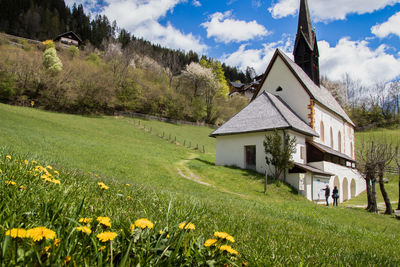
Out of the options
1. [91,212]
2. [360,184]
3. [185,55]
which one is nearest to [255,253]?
[91,212]

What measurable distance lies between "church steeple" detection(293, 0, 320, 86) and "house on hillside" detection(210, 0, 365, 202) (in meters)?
0.15

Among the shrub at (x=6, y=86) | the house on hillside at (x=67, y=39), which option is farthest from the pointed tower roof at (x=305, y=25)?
the house on hillside at (x=67, y=39)

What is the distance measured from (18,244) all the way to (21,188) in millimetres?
1813

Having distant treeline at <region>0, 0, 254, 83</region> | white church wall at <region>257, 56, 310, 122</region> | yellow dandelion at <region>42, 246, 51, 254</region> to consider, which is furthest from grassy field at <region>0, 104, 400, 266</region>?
distant treeline at <region>0, 0, 254, 83</region>

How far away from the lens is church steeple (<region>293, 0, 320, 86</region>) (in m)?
34.7

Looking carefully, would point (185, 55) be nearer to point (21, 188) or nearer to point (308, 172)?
point (308, 172)

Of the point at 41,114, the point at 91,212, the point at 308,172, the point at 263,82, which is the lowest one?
the point at 308,172

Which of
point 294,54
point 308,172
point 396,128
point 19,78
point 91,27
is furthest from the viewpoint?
point 91,27

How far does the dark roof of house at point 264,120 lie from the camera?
22.2 metres

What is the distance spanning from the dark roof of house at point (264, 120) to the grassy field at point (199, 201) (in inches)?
170

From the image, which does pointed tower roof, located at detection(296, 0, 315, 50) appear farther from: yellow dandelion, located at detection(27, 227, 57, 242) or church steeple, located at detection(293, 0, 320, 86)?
yellow dandelion, located at detection(27, 227, 57, 242)

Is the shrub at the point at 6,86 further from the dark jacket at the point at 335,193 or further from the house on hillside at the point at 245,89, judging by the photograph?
the house on hillside at the point at 245,89

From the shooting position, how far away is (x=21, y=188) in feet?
8.74

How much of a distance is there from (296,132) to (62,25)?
113483 millimetres
